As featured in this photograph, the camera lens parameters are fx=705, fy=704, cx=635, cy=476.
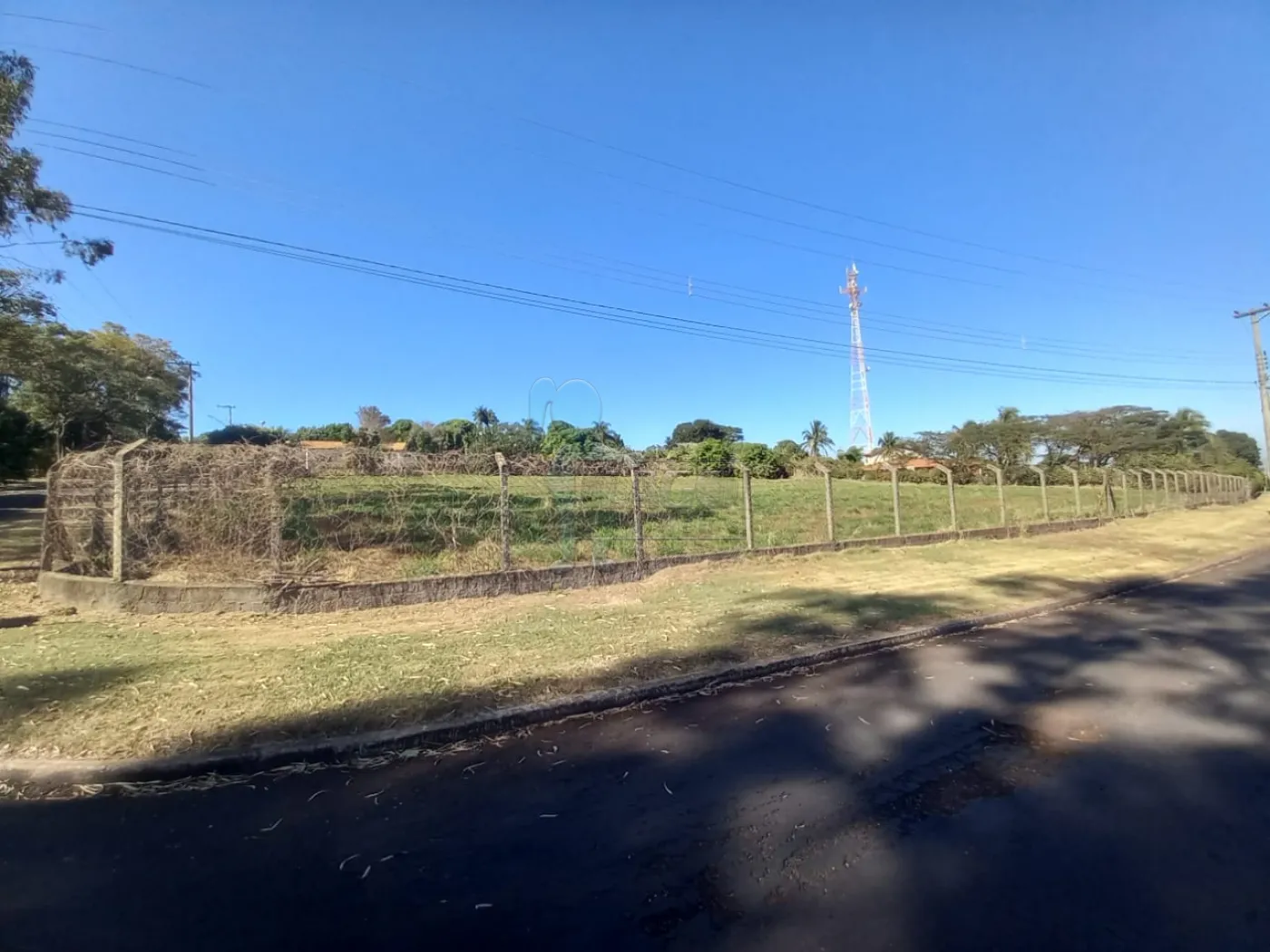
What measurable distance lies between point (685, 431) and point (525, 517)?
305ft

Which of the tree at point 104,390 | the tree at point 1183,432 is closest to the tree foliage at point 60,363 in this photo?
the tree at point 104,390

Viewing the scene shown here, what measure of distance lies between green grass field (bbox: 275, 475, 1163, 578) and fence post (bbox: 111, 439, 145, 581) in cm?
185

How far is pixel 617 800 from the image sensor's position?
3.77 metres

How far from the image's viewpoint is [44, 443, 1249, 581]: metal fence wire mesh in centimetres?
885

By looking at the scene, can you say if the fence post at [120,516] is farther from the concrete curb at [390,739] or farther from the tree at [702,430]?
the tree at [702,430]

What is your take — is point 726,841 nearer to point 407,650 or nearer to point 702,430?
point 407,650

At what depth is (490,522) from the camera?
33.4 feet

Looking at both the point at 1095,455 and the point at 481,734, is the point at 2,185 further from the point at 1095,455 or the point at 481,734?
the point at 1095,455

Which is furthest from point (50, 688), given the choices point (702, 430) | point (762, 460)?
point (702, 430)

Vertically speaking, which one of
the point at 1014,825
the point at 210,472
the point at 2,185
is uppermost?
the point at 2,185

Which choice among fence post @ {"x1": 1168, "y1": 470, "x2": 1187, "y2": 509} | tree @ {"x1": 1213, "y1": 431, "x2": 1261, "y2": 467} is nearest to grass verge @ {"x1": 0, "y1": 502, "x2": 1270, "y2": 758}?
fence post @ {"x1": 1168, "y1": 470, "x2": 1187, "y2": 509}

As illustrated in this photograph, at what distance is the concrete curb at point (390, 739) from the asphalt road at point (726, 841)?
0.71 feet

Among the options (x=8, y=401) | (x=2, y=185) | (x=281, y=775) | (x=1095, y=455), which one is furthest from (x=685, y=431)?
(x=281, y=775)

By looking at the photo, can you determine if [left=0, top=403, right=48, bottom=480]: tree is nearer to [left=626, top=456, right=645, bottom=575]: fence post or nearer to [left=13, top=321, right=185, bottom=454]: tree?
[left=13, top=321, right=185, bottom=454]: tree
